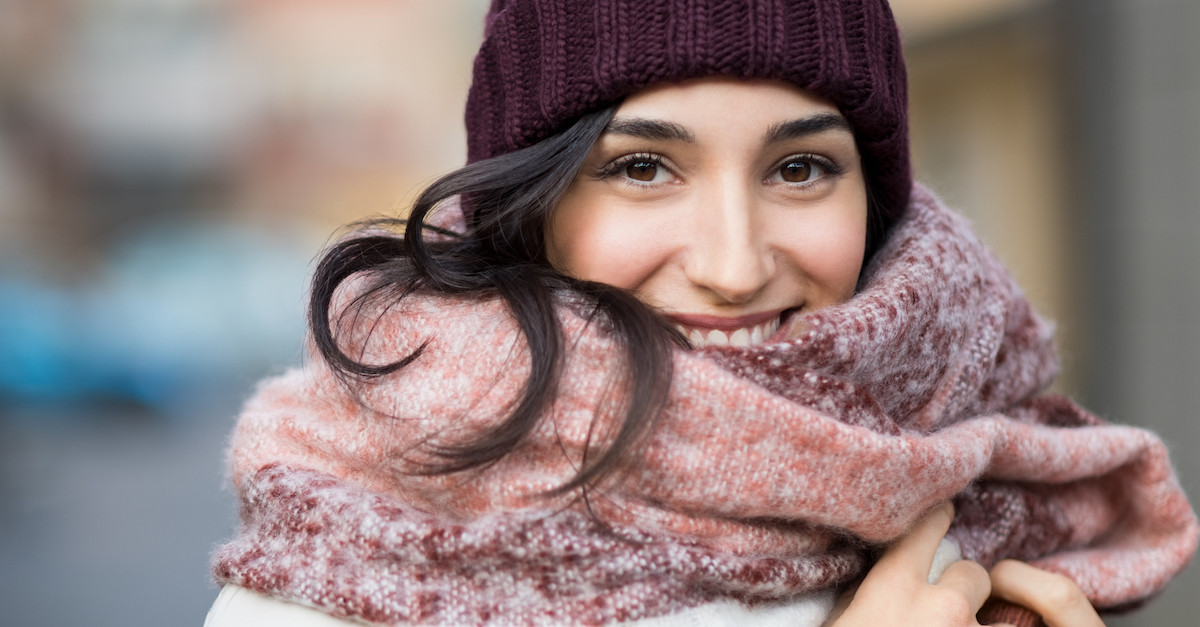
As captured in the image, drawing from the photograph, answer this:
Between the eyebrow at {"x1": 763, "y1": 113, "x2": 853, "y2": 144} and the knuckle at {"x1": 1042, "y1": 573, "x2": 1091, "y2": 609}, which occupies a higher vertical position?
the eyebrow at {"x1": 763, "y1": 113, "x2": 853, "y2": 144}

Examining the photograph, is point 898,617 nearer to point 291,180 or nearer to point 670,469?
point 670,469

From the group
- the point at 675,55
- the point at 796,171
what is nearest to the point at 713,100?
the point at 675,55

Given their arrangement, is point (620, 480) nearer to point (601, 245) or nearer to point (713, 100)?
point (601, 245)

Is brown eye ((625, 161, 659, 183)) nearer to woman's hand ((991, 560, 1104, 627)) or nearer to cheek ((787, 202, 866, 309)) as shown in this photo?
cheek ((787, 202, 866, 309))

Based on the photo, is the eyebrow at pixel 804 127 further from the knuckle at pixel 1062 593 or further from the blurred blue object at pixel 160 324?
the blurred blue object at pixel 160 324

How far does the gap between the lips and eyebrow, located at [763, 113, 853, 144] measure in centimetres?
27

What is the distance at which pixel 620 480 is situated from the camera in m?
1.52

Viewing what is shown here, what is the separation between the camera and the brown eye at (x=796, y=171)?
5.65ft

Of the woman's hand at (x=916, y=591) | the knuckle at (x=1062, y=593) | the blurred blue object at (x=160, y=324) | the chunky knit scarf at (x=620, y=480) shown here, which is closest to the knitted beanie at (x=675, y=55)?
the chunky knit scarf at (x=620, y=480)

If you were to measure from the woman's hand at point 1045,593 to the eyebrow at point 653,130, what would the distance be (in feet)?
2.92

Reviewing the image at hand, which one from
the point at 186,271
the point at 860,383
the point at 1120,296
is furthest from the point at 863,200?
the point at 186,271

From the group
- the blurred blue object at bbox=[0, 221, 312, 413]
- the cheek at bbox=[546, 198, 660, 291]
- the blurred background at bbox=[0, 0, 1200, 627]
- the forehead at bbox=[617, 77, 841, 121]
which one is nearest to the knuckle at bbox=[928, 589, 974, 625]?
the cheek at bbox=[546, 198, 660, 291]

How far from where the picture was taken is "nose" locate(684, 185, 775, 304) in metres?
1.59

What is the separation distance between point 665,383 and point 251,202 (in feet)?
74.4
